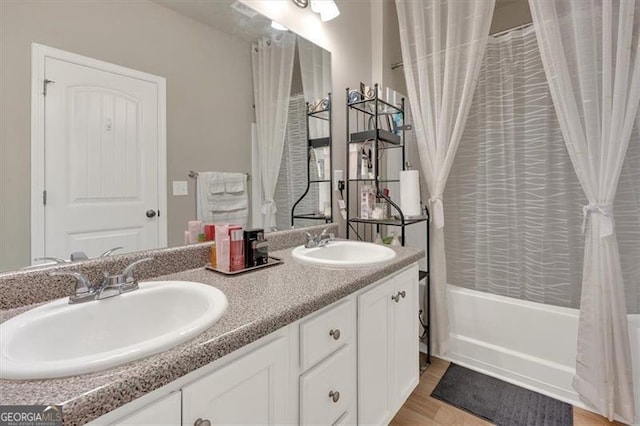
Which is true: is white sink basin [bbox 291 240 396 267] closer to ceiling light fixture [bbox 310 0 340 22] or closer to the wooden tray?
the wooden tray

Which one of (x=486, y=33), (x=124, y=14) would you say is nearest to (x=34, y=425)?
(x=124, y=14)

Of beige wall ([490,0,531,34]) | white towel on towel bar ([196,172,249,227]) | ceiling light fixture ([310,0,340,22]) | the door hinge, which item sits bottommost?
white towel on towel bar ([196,172,249,227])

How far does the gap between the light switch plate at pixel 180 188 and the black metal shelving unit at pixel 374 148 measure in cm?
105

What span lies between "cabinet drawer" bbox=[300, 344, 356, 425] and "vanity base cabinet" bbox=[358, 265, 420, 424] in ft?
0.20

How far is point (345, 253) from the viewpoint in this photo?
5.28 feet

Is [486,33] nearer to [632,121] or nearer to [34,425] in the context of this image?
[632,121]

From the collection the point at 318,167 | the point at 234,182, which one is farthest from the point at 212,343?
the point at 318,167

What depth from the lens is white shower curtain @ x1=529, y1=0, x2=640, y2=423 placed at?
1.38 meters

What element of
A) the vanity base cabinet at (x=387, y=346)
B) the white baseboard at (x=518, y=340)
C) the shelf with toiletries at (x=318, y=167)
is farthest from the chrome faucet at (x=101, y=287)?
the white baseboard at (x=518, y=340)

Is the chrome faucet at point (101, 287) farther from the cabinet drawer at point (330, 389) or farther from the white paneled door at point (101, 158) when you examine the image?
the cabinet drawer at point (330, 389)

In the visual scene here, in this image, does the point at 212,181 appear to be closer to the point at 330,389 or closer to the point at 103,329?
the point at 103,329

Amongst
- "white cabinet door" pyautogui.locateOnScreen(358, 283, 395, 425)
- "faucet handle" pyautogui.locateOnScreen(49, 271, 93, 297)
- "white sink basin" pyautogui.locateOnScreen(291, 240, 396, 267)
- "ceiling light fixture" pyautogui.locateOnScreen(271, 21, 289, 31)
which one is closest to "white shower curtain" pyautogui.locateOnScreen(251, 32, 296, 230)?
"ceiling light fixture" pyautogui.locateOnScreen(271, 21, 289, 31)

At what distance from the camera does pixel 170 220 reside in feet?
3.70

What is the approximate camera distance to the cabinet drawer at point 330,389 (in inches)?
34.1
